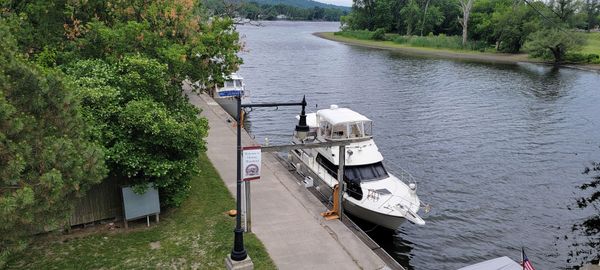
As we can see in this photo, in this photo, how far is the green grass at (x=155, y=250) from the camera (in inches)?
528

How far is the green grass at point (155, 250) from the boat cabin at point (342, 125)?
22.6ft

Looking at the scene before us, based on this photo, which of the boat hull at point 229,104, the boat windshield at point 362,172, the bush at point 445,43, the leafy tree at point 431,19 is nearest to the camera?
the boat windshield at point 362,172

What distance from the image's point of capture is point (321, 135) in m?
22.5

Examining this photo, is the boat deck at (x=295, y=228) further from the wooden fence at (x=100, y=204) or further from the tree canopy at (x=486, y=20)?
the tree canopy at (x=486, y=20)

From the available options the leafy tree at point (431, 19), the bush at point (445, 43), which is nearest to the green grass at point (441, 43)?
the bush at point (445, 43)

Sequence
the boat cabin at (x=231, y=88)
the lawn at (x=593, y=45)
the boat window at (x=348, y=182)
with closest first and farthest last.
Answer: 1. the boat window at (x=348, y=182)
2. the boat cabin at (x=231, y=88)
3. the lawn at (x=593, y=45)

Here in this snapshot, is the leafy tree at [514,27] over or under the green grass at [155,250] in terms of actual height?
over

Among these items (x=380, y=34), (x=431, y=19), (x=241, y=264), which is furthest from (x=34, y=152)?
(x=380, y=34)

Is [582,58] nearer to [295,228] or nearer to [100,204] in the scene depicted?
[295,228]

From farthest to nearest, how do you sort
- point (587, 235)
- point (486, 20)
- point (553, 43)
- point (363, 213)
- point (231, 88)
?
point (486, 20) → point (553, 43) → point (231, 88) → point (587, 235) → point (363, 213)

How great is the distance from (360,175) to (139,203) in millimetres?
8623

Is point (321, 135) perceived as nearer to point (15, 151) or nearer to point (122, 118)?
point (122, 118)

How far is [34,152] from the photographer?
8.76 m

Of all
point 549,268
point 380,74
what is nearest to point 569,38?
point 380,74
